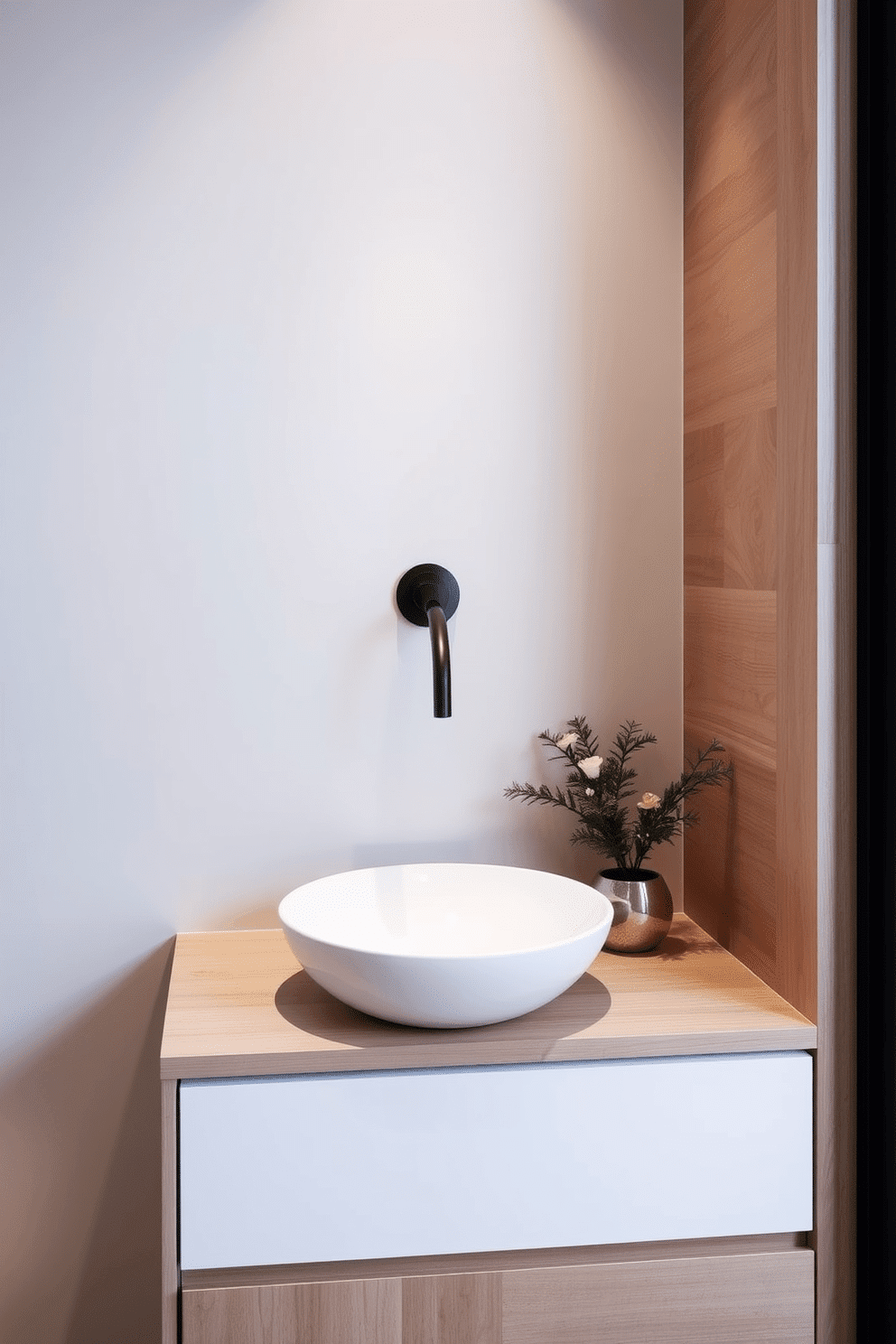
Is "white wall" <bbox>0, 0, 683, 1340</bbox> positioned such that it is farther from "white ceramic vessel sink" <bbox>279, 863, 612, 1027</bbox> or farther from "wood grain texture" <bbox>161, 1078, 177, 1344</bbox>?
"wood grain texture" <bbox>161, 1078, 177, 1344</bbox>

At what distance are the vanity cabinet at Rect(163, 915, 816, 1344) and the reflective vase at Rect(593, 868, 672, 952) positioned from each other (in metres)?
0.21

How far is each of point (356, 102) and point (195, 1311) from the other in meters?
1.46

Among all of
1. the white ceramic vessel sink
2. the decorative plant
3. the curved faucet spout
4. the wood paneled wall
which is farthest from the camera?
the decorative plant

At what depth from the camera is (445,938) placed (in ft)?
4.65

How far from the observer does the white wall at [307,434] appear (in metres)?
1.49

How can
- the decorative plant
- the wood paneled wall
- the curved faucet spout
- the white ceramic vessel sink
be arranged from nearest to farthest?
1. the white ceramic vessel sink
2. the wood paneled wall
3. the curved faucet spout
4. the decorative plant

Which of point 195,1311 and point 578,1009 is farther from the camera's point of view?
point 578,1009

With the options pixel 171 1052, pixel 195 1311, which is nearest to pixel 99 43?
pixel 171 1052

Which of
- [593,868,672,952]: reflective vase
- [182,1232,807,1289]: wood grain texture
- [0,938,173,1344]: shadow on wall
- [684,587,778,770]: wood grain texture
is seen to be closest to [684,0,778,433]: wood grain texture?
[684,587,778,770]: wood grain texture

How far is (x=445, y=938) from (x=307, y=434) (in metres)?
0.69

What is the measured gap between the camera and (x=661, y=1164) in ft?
3.85

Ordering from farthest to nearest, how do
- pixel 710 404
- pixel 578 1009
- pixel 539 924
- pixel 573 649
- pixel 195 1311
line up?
1. pixel 573 649
2. pixel 710 404
3. pixel 539 924
4. pixel 578 1009
5. pixel 195 1311

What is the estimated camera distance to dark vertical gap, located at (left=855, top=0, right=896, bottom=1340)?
1144mm

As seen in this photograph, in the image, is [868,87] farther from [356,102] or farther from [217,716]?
[217,716]
